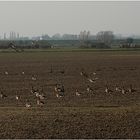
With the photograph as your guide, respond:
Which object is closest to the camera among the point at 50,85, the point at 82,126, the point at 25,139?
the point at 25,139

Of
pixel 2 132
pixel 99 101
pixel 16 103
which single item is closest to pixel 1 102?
pixel 16 103

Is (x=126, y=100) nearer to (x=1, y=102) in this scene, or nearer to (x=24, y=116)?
(x=1, y=102)

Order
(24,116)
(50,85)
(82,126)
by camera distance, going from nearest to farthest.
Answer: (82,126) < (24,116) < (50,85)

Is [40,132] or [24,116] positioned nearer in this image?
[40,132]

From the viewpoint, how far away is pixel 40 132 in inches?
522

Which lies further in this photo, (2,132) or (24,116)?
(24,116)

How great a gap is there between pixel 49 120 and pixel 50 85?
57.0 ft

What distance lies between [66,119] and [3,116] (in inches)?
90.9

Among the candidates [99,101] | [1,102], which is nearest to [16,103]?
[1,102]

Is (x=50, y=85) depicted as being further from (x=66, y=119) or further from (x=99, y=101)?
(x=66, y=119)

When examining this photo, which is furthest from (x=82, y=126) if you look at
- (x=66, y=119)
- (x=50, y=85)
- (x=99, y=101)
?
(x=50, y=85)

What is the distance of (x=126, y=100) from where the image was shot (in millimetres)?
23312

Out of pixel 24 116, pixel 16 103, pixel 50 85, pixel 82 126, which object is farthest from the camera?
pixel 50 85

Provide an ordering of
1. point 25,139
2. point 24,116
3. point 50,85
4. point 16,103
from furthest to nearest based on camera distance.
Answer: point 50,85
point 16,103
point 24,116
point 25,139
